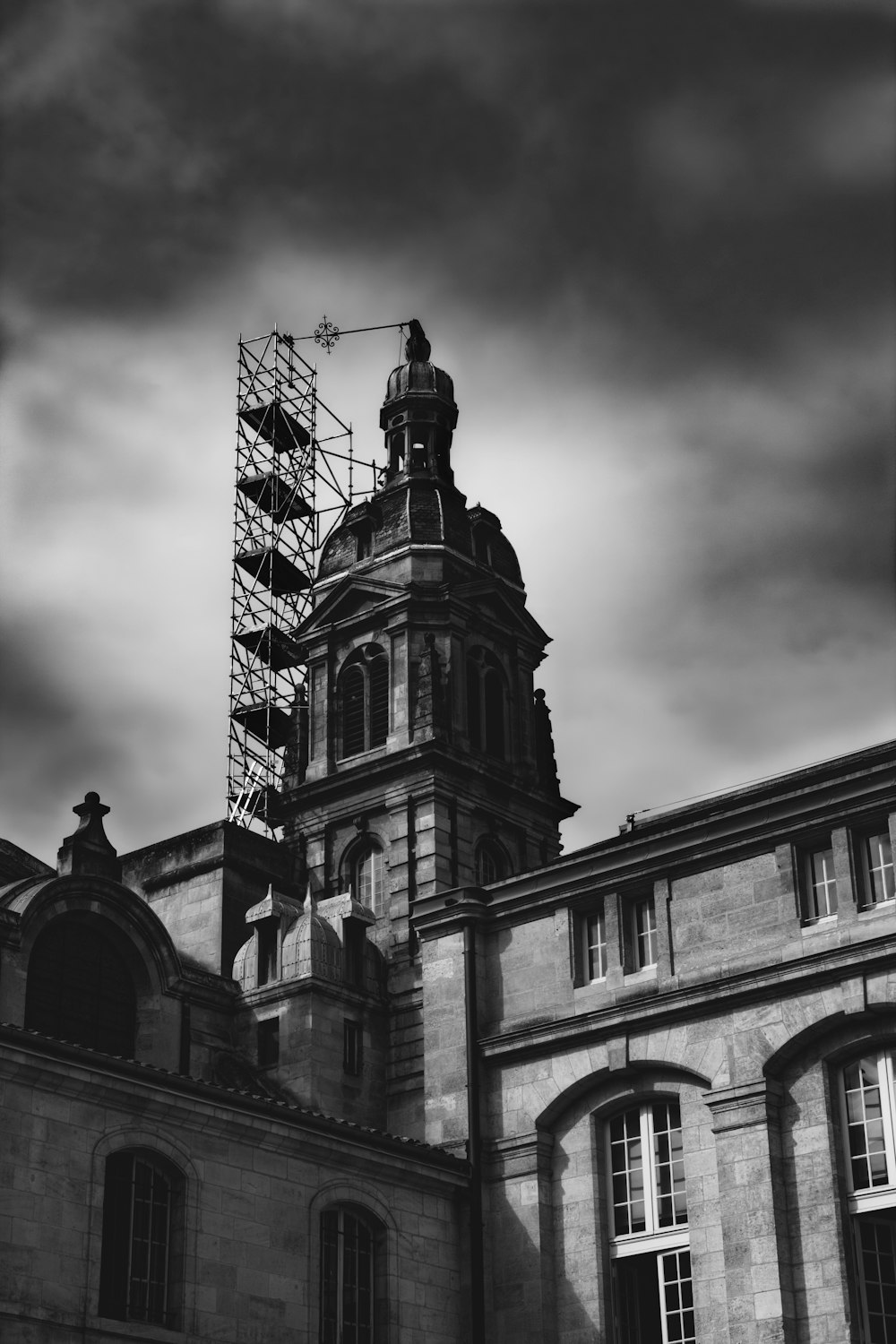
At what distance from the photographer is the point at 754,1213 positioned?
118ft

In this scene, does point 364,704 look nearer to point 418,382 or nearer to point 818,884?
point 418,382

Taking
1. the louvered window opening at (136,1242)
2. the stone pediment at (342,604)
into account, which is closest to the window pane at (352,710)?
the stone pediment at (342,604)

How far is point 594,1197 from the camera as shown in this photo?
38531 mm

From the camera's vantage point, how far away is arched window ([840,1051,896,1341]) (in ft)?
114

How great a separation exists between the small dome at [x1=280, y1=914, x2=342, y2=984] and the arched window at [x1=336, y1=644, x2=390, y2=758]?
26.2 feet

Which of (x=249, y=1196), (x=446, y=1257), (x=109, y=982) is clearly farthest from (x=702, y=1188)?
(x=109, y=982)

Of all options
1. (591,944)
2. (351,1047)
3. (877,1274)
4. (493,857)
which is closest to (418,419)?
(493,857)

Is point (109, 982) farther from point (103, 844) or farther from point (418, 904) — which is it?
point (418, 904)

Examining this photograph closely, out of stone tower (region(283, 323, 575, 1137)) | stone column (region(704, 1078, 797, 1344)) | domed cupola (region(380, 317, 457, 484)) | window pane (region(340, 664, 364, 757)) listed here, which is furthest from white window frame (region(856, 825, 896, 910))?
domed cupola (region(380, 317, 457, 484))

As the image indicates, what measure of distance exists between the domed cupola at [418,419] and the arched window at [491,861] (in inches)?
598

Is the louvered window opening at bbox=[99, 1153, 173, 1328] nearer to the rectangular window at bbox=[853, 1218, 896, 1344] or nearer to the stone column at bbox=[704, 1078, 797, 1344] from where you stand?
the stone column at bbox=[704, 1078, 797, 1344]

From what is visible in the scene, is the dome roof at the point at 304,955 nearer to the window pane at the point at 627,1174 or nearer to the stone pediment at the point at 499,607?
the stone pediment at the point at 499,607

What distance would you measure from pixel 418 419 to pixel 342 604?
9.47 meters

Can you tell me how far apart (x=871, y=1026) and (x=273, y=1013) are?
2439cm
